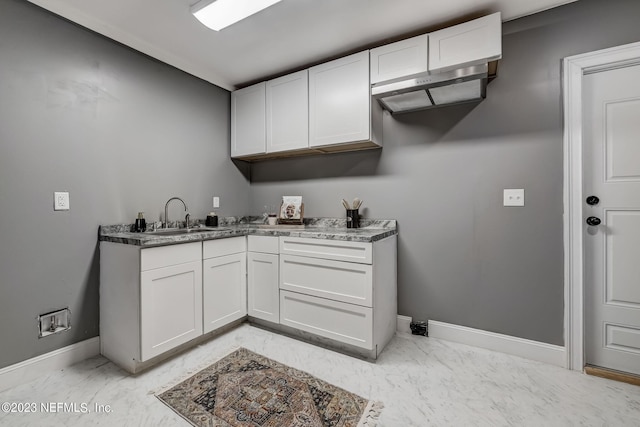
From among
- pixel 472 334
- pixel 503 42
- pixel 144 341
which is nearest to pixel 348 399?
pixel 472 334

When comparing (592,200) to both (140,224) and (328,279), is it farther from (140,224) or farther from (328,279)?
(140,224)

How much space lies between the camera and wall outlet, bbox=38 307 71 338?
1821 millimetres

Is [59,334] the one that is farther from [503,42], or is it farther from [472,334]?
[503,42]

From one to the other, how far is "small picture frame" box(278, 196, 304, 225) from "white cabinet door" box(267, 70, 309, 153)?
526 millimetres

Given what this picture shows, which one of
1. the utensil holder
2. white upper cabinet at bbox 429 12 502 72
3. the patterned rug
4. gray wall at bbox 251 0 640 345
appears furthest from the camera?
the utensil holder

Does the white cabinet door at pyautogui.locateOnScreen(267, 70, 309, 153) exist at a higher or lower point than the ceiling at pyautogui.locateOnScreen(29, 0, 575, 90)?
lower

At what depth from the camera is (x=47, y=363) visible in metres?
1.82

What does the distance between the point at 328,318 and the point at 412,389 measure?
2.37 feet

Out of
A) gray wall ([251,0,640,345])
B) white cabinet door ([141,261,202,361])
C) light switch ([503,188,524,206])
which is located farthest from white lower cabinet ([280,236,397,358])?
light switch ([503,188,524,206])

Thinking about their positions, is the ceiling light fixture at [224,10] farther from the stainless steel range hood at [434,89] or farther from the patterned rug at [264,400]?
the patterned rug at [264,400]

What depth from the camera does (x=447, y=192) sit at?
2254mm

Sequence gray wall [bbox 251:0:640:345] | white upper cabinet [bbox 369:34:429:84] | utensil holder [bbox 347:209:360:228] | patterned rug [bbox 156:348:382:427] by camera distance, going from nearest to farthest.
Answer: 1. patterned rug [bbox 156:348:382:427]
2. gray wall [bbox 251:0:640:345]
3. white upper cabinet [bbox 369:34:429:84]
4. utensil holder [bbox 347:209:360:228]

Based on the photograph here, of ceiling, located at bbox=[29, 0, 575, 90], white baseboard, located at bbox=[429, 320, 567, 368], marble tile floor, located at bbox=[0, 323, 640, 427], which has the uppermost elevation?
ceiling, located at bbox=[29, 0, 575, 90]

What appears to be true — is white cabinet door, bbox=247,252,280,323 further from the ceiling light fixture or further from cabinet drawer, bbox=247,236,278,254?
the ceiling light fixture
